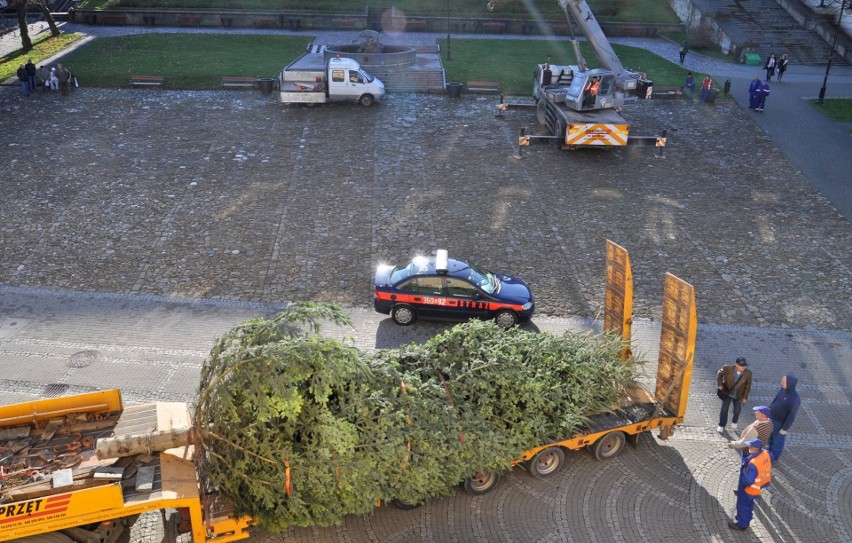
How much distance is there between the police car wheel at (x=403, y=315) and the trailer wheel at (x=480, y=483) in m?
4.76

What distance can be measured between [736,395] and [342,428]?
6.43 metres

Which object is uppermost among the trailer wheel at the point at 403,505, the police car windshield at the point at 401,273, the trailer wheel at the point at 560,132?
the trailer wheel at the point at 560,132

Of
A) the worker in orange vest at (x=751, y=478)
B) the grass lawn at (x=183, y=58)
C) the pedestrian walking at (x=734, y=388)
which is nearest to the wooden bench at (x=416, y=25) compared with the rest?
the grass lawn at (x=183, y=58)

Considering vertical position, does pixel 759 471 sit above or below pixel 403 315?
above

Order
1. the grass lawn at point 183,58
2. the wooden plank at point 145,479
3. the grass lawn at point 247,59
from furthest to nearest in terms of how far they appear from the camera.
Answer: the grass lawn at point 247,59
the grass lawn at point 183,58
the wooden plank at point 145,479

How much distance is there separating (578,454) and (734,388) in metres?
2.74

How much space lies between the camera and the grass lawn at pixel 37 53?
29.8 metres

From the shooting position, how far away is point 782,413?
1030 cm

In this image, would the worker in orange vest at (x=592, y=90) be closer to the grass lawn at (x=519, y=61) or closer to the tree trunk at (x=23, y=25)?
the grass lawn at (x=519, y=61)

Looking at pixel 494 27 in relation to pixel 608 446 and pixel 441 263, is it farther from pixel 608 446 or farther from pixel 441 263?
pixel 608 446

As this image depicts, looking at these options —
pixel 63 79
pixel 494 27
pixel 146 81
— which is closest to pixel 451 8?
pixel 494 27

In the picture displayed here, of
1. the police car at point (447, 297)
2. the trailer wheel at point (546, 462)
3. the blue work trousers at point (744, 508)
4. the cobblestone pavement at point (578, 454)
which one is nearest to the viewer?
the blue work trousers at point (744, 508)

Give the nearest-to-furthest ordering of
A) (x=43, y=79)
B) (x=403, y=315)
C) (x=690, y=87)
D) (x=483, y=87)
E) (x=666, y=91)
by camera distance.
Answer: (x=403, y=315)
(x=43, y=79)
(x=666, y=91)
(x=690, y=87)
(x=483, y=87)

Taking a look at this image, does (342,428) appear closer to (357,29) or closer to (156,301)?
(156,301)
